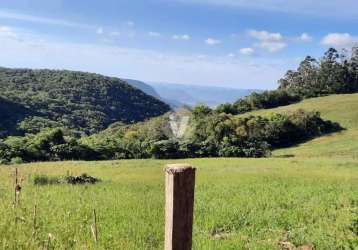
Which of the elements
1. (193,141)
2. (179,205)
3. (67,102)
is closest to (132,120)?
(67,102)

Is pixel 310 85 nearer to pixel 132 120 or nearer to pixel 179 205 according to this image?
pixel 132 120

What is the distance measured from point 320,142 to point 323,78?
48.6 meters

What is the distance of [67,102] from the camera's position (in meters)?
147

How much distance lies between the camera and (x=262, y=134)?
7500cm

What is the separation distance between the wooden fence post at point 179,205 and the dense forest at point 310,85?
92.6m

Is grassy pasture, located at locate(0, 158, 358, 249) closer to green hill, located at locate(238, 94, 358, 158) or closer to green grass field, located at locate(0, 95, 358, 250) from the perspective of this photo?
green grass field, located at locate(0, 95, 358, 250)

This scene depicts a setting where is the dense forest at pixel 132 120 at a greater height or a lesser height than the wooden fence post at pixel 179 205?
lesser

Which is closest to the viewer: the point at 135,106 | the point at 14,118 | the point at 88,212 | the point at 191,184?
the point at 191,184

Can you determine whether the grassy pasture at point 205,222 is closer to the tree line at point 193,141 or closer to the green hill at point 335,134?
the tree line at point 193,141

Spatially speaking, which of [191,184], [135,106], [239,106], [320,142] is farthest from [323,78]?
[191,184]

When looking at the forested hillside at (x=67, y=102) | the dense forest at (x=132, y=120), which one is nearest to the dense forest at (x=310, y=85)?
the dense forest at (x=132, y=120)

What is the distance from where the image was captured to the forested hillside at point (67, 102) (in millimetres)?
118438

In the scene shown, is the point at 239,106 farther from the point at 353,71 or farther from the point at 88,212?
the point at 88,212

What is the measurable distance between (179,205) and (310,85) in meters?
121
